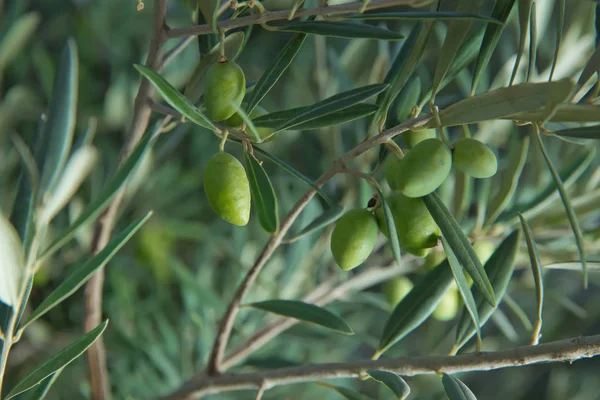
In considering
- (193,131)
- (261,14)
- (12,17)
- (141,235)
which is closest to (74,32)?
(12,17)

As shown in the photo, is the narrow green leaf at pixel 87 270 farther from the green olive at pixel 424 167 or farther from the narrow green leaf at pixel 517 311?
the narrow green leaf at pixel 517 311

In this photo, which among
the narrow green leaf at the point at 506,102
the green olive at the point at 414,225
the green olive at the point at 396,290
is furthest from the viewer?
the green olive at the point at 396,290

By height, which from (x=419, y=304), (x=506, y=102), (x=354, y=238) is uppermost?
(x=506, y=102)

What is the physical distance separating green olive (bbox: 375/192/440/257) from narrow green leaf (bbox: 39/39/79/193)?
0.31m

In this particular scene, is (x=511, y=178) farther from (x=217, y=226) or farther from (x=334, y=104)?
(x=217, y=226)

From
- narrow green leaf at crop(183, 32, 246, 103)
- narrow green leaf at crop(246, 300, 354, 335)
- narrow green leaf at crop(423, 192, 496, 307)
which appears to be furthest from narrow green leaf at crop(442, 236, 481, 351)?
narrow green leaf at crop(183, 32, 246, 103)

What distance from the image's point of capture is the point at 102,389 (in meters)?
0.64

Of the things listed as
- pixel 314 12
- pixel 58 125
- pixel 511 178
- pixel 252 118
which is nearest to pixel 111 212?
pixel 58 125

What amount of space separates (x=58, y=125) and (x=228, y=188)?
233 millimetres

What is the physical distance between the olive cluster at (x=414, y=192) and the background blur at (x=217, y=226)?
0.27m

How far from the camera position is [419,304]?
536 mm

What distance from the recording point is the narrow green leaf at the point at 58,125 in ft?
1.77

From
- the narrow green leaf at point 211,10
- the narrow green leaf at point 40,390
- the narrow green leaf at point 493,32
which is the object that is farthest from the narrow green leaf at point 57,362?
the narrow green leaf at point 493,32

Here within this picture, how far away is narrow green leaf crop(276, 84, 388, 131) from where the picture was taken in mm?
437
